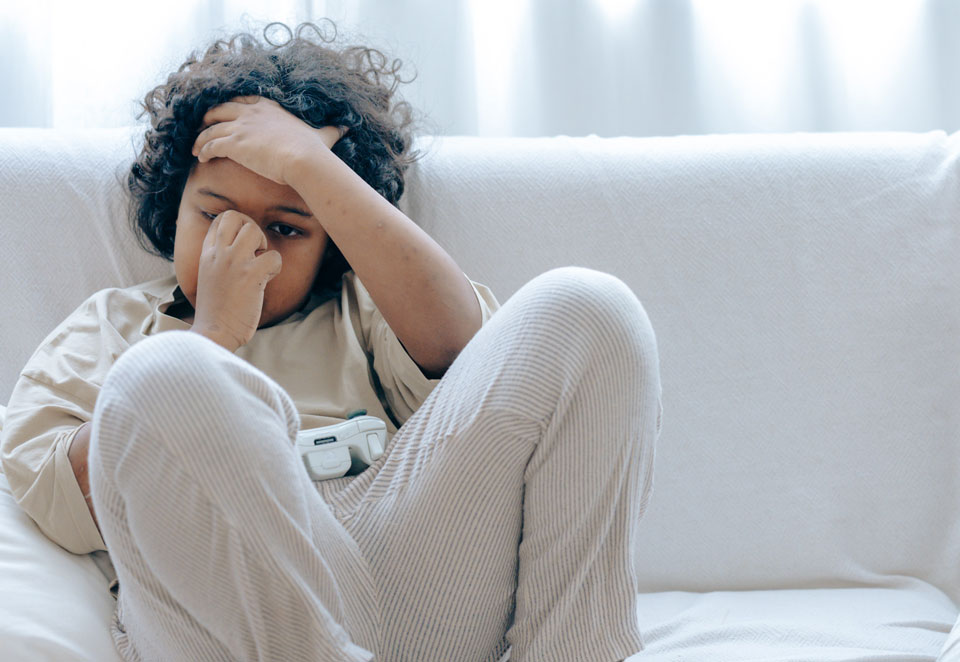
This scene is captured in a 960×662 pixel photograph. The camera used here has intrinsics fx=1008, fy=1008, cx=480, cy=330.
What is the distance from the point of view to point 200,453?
0.57 metres

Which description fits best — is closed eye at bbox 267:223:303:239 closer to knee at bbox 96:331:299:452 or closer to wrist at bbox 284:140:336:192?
wrist at bbox 284:140:336:192

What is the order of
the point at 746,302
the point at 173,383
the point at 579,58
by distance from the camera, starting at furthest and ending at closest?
1. the point at 579,58
2. the point at 746,302
3. the point at 173,383

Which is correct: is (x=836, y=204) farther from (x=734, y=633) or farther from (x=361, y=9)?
(x=361, y=9)

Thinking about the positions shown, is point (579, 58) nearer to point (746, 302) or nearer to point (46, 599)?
point (746, 302)

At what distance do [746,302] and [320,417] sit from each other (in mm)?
536

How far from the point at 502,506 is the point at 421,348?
257 mm

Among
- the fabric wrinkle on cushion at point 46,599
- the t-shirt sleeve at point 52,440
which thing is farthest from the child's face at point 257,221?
the fabric wrinkle on cushion at point 46,599

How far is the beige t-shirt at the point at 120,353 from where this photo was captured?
837mm

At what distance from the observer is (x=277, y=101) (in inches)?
41.7

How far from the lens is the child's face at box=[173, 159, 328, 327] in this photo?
100 cm

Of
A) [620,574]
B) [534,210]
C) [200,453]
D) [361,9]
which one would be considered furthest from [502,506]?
[361,9]

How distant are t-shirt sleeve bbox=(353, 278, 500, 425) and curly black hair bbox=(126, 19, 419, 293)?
106mm

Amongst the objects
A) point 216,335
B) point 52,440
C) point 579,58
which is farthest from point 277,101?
point 579,58

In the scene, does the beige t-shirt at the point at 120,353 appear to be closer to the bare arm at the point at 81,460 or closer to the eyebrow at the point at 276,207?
the bare arm at the point at 81,460
